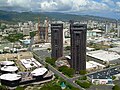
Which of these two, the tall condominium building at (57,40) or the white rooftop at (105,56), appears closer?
the tall condominium building at (57,40)

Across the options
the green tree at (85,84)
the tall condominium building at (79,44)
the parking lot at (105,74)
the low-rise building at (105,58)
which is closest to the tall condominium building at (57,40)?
the low-rise building at (105,58)

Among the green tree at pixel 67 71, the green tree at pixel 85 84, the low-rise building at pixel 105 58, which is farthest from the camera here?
the low-rise building at pixel 105 58

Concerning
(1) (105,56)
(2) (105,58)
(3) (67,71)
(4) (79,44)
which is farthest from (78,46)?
(1) (105,56)

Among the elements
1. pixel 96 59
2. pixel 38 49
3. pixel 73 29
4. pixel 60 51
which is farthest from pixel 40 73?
pixel 38 49

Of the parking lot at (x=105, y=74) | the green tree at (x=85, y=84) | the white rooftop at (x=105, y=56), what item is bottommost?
the parking lot at (x=105, y=74)

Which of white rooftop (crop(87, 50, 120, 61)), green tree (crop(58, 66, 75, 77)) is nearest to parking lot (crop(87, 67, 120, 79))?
green tree (crop(58, 66, 75, 77))

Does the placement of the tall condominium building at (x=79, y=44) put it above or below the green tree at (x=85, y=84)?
above

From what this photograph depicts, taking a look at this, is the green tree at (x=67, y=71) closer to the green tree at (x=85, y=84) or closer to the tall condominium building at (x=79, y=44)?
the tall condominium building at (x=79, y=44)

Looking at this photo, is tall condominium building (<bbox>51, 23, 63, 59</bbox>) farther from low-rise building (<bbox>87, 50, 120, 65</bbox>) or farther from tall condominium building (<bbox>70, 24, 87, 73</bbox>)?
tall condominium building (<bbox>70, 24, 87, 73</bbox>)

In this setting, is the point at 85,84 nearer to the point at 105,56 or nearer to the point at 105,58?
the point at 105,58
